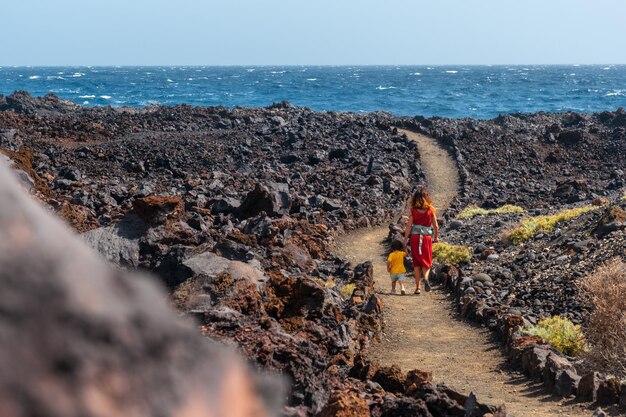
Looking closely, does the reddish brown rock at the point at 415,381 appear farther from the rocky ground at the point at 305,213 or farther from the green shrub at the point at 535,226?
the green shrub at the point at 535,226

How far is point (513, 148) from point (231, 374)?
3352 cm

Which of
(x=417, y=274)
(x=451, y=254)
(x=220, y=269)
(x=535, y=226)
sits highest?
(x=220, y=269)

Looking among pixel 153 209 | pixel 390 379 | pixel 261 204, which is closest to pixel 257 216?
pixel 261 204

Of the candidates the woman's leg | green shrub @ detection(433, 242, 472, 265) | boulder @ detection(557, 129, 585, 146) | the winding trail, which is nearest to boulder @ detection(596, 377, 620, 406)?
the winding trail

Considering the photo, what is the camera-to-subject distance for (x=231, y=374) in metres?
1.08

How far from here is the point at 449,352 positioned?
31.1 feet

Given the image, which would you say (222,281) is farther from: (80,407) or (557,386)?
(80,407)

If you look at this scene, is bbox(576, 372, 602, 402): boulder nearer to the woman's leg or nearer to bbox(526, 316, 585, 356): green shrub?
bbox(526, 316, 585, 356): green shrub

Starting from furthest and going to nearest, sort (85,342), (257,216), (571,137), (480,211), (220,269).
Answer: (571,137) → (480,211) → (257,216) → (220,269) → (85,342)

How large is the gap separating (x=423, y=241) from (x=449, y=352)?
3.28 m

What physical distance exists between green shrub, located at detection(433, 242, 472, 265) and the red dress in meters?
2.27

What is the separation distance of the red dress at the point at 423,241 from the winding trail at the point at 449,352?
532 millimetres

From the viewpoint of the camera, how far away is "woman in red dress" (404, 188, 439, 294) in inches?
485

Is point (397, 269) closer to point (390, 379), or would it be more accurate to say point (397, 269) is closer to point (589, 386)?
point (589, 386)
